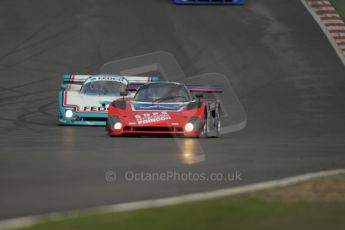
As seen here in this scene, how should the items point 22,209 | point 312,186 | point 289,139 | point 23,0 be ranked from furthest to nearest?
1. point 23,0
2. point 289,139
3. point 312,186
4. point 22,209

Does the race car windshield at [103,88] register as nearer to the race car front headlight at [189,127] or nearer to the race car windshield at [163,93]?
the race car windshield at [163,93]

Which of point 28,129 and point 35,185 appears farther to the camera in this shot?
point 28,129

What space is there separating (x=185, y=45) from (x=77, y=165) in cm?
2024

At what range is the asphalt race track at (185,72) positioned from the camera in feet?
34.7

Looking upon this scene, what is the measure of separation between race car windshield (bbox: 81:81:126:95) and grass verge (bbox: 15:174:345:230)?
13.4 m

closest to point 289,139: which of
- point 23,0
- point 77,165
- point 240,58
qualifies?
point 77,165

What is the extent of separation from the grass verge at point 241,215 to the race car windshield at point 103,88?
44.0ft

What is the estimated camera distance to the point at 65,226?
7.44 m

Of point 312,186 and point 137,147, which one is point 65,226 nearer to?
point 312,186

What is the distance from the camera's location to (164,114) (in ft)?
58.6

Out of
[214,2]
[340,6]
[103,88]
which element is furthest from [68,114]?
[340,6]

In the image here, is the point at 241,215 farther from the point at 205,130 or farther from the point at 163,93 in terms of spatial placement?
the point at 163,93

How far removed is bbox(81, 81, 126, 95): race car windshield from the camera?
2247 cm

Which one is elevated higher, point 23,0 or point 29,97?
point 23,0
